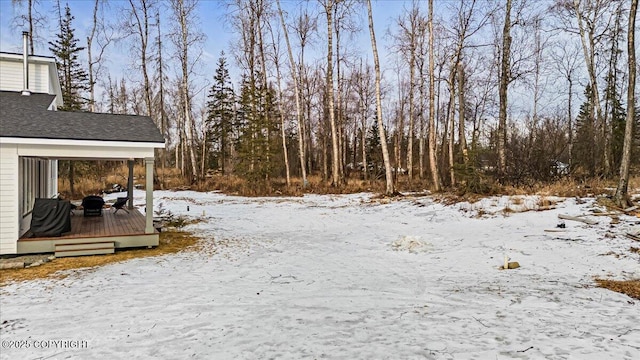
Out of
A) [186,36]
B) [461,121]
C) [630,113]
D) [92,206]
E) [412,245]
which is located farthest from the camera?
[186,36]

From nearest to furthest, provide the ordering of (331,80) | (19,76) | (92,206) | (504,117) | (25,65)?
(25,65) < (19,76) < (92,206) < (504,117) < (331,80)

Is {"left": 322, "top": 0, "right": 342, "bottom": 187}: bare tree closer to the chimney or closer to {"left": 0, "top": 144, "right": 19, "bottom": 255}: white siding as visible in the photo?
the chimney

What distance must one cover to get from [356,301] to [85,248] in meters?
6.18

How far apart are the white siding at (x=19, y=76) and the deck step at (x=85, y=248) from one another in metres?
6.46

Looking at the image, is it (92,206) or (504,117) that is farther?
(504,117)

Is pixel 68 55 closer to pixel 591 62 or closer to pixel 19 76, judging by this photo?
pixel 19 76

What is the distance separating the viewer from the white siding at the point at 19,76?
1038 centimetres

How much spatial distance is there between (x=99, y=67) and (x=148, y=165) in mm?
20533

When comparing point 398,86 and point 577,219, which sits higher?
point 398,86

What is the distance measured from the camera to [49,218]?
24.9 feet

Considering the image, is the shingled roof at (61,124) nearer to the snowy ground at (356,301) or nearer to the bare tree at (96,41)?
the snowy ground at (356,301)

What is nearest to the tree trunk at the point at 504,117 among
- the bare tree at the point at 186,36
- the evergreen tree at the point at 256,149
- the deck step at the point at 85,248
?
the evergreen tree at the point at 256,149

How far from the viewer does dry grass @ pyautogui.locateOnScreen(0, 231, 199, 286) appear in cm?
605

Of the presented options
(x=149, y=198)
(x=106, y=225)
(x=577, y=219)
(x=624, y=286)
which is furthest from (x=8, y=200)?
(x=577, y=219)
